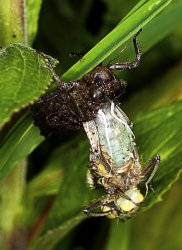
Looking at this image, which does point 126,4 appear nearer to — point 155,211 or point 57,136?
point 57,136

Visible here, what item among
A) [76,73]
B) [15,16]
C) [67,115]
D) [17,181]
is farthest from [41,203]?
[15,16]

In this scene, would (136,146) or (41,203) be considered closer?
(136,146)

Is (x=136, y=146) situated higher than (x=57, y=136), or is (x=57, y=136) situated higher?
(x=57, y=136)

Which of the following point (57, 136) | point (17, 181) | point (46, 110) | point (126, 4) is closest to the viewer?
point (46, 110)

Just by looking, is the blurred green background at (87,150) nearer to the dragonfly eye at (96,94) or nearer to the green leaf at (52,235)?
the green leaf at (52,235)

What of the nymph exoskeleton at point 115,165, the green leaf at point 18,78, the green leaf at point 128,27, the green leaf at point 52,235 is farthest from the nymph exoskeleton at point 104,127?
the green leaf at point 18,78

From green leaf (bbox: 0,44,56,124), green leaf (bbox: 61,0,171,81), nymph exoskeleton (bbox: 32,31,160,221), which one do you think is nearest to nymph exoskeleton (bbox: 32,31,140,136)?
nymph exoskeleton (bbox: 32,31,160,221)
